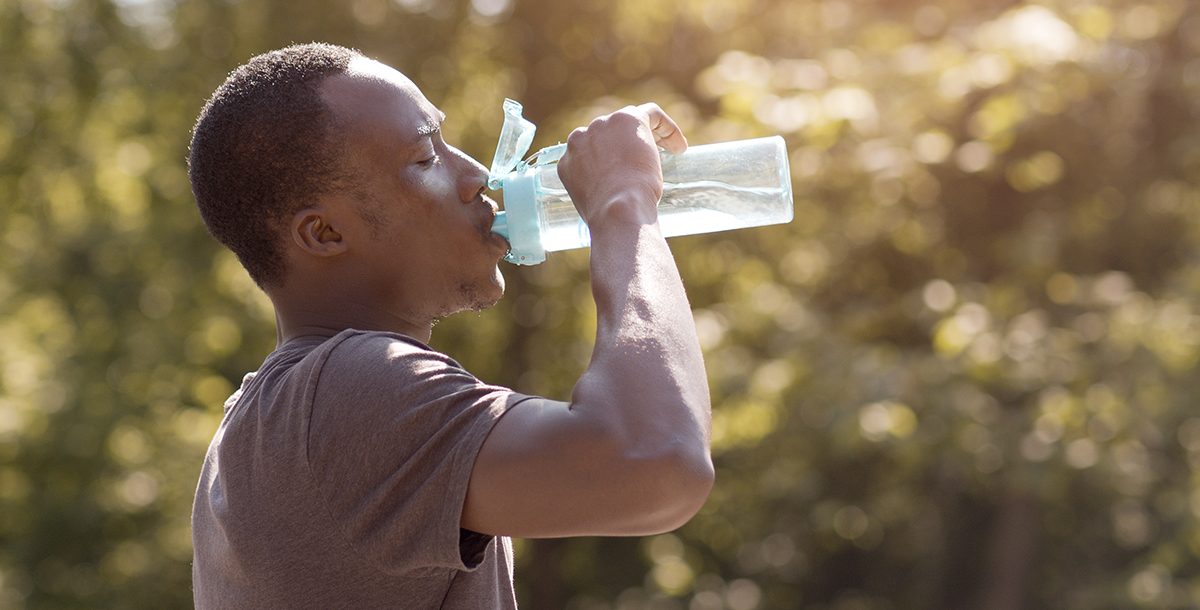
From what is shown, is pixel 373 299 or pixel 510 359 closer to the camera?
pixel 373 299

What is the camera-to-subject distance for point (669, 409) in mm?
1424

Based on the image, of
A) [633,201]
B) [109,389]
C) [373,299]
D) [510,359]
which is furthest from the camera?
[109,389]

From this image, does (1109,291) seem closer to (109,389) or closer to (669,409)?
(669,409)

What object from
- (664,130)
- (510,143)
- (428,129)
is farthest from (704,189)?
(428,129)

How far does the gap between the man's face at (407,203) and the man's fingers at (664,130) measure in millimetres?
263

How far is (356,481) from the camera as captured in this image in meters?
1.47

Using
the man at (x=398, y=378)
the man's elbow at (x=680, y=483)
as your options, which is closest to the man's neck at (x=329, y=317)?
the man at (x=398, y=378)

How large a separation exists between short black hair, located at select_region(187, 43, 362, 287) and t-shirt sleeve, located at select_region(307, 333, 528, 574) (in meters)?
0.35

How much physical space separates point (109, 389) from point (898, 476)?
17.6 feet

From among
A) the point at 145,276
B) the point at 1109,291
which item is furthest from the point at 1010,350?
the point at 145,276

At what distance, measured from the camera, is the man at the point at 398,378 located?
4.65 ft

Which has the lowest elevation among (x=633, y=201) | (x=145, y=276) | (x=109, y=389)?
(x=109, y=389)

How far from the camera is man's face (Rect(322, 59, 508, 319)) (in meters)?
1.76

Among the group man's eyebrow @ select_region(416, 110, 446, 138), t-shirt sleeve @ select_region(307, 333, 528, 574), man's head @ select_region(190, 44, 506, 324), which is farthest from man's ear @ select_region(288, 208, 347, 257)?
t-shirt sleeve @ select_region(307, 333, 528, 574)
